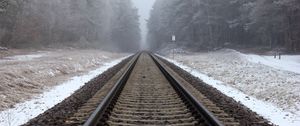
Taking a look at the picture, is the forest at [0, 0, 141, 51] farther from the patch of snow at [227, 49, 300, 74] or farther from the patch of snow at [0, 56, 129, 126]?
the patch of snow at [227, 49, 300, 74]

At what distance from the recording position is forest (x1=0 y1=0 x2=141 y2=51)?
4477cm

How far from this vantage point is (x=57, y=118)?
8.76 metres

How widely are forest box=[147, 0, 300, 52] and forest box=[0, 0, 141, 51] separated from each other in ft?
55.7

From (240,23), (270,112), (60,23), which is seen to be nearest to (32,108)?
(270,112)

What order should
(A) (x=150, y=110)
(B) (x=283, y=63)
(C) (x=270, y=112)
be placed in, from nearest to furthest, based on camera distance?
(A) (x=150, y=110), (C) (x=270, y=112), (B) (x=283, y=63)

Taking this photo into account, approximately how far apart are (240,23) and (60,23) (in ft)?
89.4

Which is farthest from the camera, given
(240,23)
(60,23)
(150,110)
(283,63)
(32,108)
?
(60,23)

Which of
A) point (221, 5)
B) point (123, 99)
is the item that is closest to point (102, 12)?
point (221, 5)

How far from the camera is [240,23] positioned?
5734cm

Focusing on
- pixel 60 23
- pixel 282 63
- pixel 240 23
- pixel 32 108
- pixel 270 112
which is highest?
pixel 60 23

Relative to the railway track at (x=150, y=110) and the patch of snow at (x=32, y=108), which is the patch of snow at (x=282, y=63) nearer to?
the railway track at (x=150, y=110)

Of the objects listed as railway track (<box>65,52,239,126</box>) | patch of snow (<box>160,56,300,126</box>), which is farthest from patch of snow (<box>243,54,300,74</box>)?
railway track (<box>65,52,239,126</box>)

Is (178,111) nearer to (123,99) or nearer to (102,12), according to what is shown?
(123,99)

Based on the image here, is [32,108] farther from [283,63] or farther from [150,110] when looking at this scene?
[283,63]
